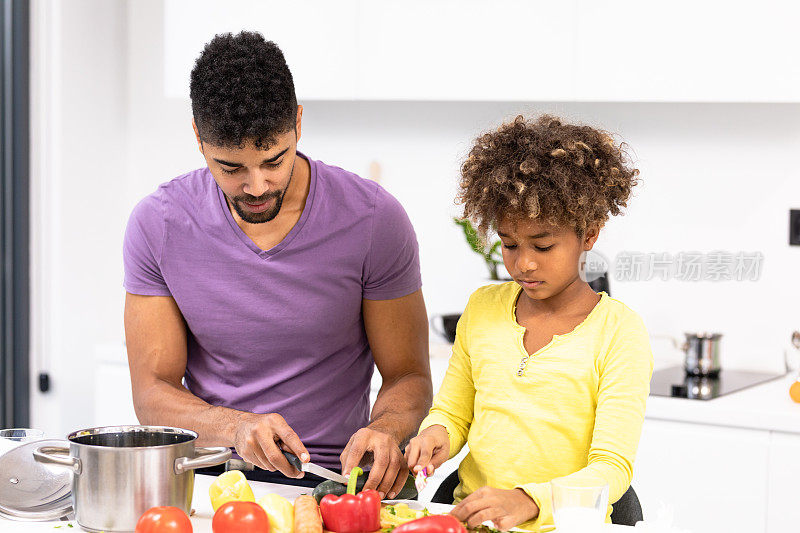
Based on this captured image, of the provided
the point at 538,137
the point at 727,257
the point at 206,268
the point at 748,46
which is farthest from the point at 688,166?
the point at 206,268

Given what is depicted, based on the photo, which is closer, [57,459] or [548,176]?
[57,459]

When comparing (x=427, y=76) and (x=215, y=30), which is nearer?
(x=427, y=76)

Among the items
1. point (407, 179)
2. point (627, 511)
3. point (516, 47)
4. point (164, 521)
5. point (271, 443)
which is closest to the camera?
point (164, 521)

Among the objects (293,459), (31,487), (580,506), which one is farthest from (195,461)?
(580,506)

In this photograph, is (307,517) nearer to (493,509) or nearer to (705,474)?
(493,509)

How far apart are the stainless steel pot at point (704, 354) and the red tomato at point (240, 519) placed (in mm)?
1745

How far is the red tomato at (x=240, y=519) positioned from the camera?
107 cm

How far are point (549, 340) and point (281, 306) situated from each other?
1.57ft

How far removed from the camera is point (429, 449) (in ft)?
4.42

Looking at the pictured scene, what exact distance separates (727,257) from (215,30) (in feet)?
5.61

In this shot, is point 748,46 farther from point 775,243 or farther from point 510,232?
point 510,232

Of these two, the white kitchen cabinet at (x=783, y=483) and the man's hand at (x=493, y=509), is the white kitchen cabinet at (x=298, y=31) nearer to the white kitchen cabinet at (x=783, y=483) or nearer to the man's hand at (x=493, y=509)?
the white kitchen cabinet at (x=783, y=483)

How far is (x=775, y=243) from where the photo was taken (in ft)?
8.70

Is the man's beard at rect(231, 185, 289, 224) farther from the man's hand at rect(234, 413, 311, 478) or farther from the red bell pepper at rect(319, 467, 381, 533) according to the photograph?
the red bell pepper at rect(319, 467, 381, 533)
